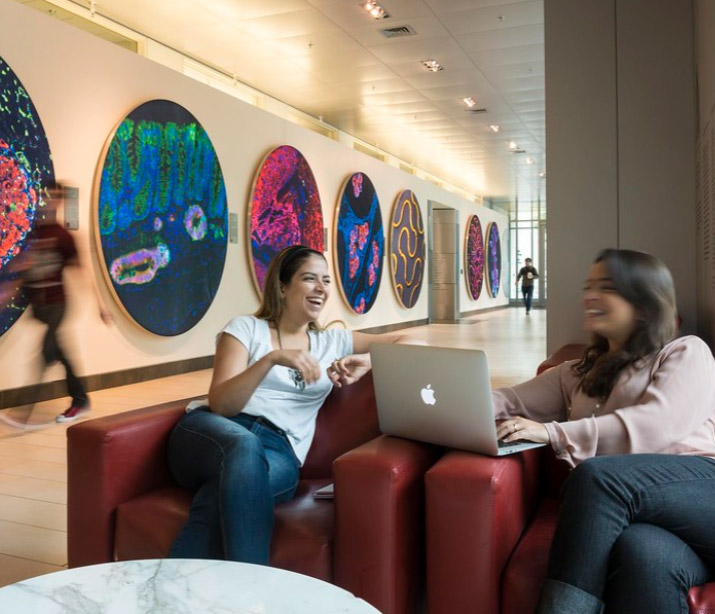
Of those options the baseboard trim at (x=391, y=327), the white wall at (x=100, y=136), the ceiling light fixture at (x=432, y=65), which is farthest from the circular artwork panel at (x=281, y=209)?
the baseboard trim at (x=391, y=327)

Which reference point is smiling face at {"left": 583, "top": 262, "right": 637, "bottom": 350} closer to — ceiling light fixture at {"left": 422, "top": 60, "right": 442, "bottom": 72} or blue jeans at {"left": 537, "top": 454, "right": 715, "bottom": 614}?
blue jeans at {"left": 537, "top": 454, "right": 715, "bottom": 614}

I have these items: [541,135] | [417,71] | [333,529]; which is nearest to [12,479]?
[333,529]

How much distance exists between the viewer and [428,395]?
1.86 metres

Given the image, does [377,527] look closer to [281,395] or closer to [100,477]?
[281,395]

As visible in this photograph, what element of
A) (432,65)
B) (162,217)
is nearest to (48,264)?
(162,217)

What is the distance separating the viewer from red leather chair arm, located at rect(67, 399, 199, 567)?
2.06 m

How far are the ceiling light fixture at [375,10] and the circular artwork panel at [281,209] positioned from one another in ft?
6.95

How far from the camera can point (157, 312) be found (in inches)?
271

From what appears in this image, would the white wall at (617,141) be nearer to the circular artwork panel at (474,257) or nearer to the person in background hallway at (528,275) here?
the circular artwork panel at (474,257)

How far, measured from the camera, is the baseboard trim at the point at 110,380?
5.41m

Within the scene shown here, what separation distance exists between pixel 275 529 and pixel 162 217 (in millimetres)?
5513

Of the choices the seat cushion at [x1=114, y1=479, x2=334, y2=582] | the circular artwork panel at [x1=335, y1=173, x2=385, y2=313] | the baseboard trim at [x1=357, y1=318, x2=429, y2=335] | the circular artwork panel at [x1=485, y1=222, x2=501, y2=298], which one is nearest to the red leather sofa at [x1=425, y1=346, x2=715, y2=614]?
the seat cushion at [x1=114, y1=479, x2=334, y2=582]

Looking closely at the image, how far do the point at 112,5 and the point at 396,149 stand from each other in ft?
28.0

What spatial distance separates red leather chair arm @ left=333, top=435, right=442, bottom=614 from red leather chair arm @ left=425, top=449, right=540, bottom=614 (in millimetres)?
69
